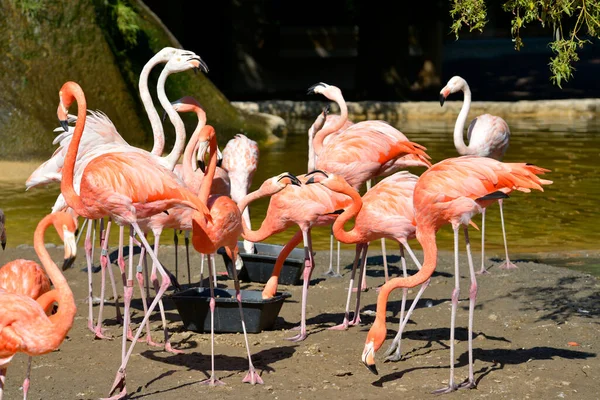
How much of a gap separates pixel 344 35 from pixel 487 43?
46.2ft

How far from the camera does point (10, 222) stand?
9.65 m

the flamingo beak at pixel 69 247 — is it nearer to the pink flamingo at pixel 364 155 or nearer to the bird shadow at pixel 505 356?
the bird shadow at pixel 505 356

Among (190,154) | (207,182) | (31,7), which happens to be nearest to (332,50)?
(31,7)

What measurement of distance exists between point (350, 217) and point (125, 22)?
28.2 ft

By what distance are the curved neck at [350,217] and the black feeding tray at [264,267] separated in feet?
3.62

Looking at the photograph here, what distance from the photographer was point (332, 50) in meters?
23.7

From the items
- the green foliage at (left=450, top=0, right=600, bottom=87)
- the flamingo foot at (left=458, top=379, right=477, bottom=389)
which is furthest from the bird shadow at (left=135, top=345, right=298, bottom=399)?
the green foliage at (left=450, top=0, right=600, bottom=87)

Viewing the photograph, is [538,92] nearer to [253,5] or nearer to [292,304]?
[253,5]

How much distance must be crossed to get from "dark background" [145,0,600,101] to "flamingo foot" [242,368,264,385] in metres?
14.7

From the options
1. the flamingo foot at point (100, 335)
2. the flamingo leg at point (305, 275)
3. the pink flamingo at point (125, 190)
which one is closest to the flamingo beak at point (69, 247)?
the pink flamingo at point (125, 190)

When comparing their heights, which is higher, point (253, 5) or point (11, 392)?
point (253, 5)

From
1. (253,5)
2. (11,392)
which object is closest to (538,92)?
(253,5)

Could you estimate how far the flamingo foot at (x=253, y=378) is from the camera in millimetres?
5391

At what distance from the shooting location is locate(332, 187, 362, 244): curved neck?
6.04 metres
